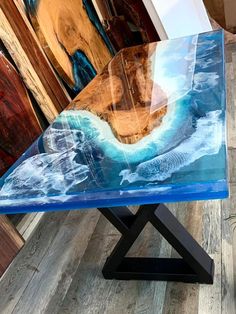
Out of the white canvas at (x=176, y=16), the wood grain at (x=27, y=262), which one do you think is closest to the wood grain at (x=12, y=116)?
the wood grain at (x=27, y=262)

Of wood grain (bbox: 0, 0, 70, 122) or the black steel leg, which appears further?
wood grain (bbox: 0, 0, 70, 122)

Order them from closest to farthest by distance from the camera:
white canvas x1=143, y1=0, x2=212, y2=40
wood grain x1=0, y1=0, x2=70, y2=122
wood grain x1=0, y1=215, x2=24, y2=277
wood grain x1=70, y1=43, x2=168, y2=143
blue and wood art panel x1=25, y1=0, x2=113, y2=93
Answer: wood grain x1=70, y1=43, x2=168, y2=143
wood grain x1=0, y1=215, x2=24, y2=277
wood grain x1=0, y1=0, x2=70, y2=122
blue and wood art panel x1=25, y1=0, x2=113, y2=93
white canvas x1=143, y1=0, x2=212, y2=40

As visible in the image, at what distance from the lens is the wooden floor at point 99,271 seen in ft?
4.13

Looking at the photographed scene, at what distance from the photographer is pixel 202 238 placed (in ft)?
4.77

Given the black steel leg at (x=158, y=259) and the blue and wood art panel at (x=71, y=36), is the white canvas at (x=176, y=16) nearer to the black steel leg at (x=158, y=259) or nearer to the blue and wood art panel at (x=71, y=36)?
the blue and wood art panel at (x=71, y=36)

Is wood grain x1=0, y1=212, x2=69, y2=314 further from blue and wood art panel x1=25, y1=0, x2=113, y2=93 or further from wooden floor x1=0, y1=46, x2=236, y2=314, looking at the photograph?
blue and wood art panel x1=25, y1=0, x2=113, y2=93

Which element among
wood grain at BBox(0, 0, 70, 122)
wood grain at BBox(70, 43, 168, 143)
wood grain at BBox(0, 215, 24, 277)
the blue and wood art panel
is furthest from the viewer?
the blue and wood art panel

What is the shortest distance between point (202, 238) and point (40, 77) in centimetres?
124

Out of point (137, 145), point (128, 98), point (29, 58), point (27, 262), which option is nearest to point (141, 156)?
point (137, 145)

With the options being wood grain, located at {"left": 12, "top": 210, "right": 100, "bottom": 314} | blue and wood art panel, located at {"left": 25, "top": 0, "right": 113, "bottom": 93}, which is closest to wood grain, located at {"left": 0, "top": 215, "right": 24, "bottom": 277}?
wood grain, located at {"left": 12, "top": 210, "right": 100, "bottom": 314}

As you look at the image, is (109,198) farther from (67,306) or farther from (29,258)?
(29,258)

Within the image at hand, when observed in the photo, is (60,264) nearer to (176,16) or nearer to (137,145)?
(137,145)

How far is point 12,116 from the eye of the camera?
1.81m

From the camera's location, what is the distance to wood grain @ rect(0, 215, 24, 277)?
170 cm
